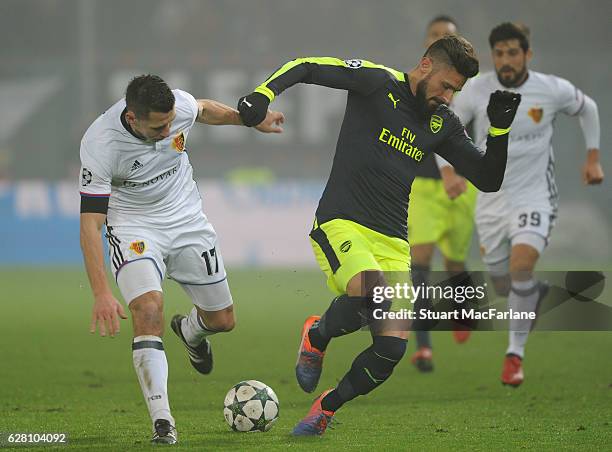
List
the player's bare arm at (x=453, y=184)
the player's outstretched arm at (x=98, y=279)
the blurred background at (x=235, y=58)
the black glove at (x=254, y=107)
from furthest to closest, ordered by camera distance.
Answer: the blurred background at (x=235, y=58), the player's bare arm at (x=453, y=184), the black glove at (x=254, y=107), the player's outstretched arm at (x=98, y=279)

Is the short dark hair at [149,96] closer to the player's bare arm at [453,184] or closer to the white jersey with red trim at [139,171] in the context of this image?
the white jersey with red trim at [139,171]

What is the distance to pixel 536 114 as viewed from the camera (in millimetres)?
9219

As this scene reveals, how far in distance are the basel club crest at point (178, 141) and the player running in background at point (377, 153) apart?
1.90 ft

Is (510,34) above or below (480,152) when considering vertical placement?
above

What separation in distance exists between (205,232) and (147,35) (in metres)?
20.8

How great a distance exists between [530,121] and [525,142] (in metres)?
0.17

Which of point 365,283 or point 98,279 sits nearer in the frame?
point 98,279

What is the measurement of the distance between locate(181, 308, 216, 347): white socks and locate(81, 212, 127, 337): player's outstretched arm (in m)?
1.70

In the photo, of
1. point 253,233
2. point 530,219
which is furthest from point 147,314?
point 253,233

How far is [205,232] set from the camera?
733cm

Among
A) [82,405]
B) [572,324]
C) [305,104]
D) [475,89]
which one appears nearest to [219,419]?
[82,405]

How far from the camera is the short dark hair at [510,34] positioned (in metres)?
9.01

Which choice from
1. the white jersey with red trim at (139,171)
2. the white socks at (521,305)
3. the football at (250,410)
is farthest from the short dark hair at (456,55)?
the white socks at (521,305)

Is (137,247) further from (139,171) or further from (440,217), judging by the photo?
(440,217)
